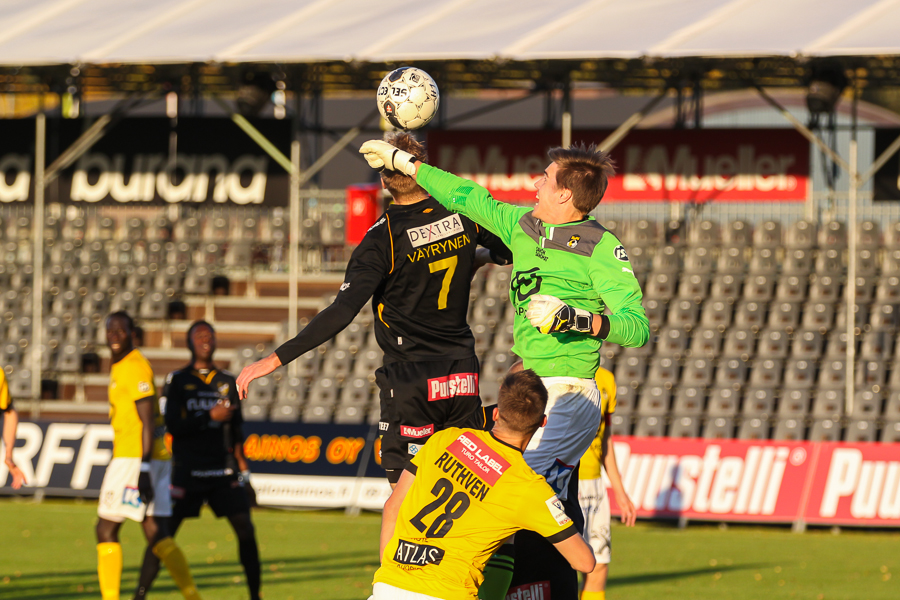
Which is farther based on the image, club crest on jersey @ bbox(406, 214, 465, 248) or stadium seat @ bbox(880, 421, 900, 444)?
stadium seat @ bbox(880, 421, 900, 444)

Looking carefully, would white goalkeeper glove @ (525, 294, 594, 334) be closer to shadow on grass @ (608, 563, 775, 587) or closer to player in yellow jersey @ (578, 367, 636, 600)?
player in yellow jersey @ (578, 367, 636, 600)

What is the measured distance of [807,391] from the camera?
1897cm

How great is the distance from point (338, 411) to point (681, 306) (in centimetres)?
620

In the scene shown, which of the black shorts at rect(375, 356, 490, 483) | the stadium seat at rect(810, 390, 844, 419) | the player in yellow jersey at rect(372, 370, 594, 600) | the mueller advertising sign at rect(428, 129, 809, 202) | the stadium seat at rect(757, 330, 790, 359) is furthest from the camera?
the mueller advertising sign at rect(428, 129, 809, 202)

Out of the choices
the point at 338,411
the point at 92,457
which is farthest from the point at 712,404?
the point at 92,457

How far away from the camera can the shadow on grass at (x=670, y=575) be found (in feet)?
37.6

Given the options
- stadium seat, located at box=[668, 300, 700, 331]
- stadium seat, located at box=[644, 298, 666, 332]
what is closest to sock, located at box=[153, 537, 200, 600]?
stadium seat, located at box=[644, 298, 666, 332]

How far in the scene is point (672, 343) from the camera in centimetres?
2017

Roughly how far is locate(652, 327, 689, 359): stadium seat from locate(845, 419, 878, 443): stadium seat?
128 inches

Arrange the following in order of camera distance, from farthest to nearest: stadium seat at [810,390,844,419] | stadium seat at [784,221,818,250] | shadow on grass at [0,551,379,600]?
stadium seat at [784,221,818,250] → stadium seat at [810,390,844,419] → shadow on grass at [0,551,379,600]

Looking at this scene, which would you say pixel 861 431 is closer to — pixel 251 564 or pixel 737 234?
pixel 737 234

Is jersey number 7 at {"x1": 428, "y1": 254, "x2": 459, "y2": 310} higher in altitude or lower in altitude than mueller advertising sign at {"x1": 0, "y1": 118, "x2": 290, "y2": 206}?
lower

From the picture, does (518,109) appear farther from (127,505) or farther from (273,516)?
(127,505)

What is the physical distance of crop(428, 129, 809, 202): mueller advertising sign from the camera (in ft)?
69.4
